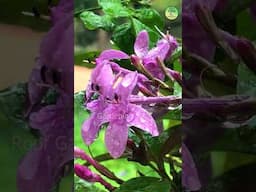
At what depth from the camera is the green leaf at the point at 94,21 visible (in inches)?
22.6

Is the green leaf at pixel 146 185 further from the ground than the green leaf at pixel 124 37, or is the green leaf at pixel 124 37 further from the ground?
the green leaf at pixel 124 37

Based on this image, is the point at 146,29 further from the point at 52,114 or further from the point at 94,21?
the point at 52,114

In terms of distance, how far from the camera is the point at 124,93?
497 millimetres

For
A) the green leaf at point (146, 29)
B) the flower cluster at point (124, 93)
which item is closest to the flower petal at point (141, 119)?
the flower cluster at point (124, 93)

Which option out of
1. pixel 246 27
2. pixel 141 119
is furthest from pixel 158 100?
pixel 246 27

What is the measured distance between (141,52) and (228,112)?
0.16 m

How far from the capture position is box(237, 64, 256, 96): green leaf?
420 millimetres

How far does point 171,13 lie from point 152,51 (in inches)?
1.9

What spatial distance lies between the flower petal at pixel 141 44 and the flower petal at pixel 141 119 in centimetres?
8

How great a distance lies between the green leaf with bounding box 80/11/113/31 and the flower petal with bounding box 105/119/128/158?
133 mm

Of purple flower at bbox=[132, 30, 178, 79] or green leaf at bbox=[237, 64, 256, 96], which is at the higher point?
purple flower at bbox=[132, 30, 178, 79]

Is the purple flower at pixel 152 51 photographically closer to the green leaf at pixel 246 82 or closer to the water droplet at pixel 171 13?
the water droplet at pixel 171 13

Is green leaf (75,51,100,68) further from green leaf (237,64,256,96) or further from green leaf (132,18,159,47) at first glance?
green leaf (237,64,256,96)

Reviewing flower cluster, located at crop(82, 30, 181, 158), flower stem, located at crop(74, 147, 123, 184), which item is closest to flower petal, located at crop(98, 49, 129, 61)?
flower cluster, located at crop(82, 30, 181, 158)
